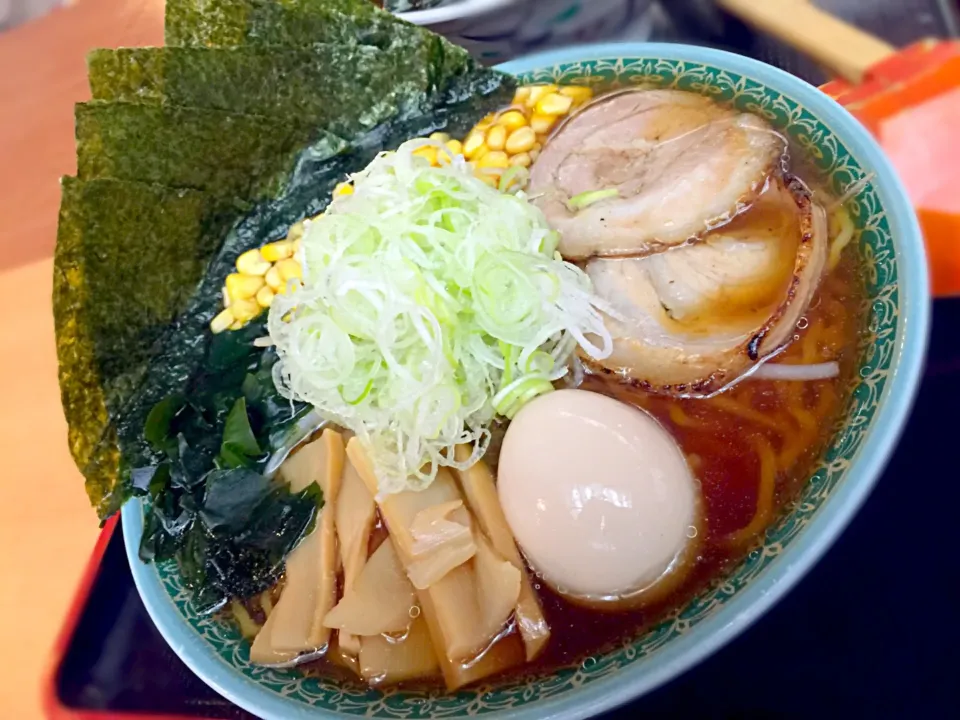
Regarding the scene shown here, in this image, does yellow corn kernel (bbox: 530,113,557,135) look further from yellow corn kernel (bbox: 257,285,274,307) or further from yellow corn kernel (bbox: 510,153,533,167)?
Answer: yellow corn kernel (bbox: 257,285,274,307)

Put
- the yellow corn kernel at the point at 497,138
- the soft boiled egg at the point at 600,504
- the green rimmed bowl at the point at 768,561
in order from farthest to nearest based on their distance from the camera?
the yellow corn kernel at the point at 497,138 → the soft boiled egg at the point at 600,504 → the green rimmed bowl at the point at 768,561

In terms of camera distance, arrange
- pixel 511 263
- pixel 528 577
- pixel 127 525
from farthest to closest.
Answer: pixel 127 525, pixel 511 263, pixel 528 577

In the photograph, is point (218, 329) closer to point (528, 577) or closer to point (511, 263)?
point (511, 263)

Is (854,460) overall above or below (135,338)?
below

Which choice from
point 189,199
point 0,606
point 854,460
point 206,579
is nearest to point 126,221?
point 189,199

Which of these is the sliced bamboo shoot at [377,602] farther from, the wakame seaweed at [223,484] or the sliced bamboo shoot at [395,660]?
the wakame seaweed at [223,484]

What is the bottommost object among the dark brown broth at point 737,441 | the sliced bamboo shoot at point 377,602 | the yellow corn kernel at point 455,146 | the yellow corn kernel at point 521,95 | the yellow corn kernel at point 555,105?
the dark brown broth at point 737,441

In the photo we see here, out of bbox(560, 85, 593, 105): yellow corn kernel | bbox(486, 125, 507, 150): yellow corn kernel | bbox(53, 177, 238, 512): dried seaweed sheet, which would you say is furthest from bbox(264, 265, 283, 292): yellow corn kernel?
bbox(560, 85, 593, 105): yellow corn kernel

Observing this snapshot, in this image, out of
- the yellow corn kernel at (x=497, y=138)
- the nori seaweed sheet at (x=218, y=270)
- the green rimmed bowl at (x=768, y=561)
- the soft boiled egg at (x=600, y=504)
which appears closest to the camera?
the green rimmed bowl at (x=768, y=561)

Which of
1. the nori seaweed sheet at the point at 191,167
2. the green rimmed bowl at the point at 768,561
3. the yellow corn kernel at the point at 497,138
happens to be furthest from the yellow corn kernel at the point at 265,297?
the yellow corn kernel at the point at 497,138
